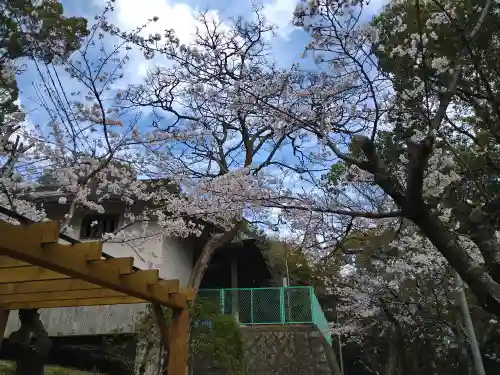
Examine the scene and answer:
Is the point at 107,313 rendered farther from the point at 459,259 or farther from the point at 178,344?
the point at 459,259

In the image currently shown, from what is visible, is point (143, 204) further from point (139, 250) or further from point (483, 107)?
point (483, 107)

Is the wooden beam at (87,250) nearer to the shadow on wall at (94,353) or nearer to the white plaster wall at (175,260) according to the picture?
the shadow on wall at (94,353)

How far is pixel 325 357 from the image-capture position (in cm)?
1167

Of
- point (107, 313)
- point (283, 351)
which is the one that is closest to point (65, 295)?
point (107, 313)

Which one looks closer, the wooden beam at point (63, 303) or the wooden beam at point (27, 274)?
the wooden beam at point (27, 274)

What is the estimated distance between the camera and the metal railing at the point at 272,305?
11.2 m

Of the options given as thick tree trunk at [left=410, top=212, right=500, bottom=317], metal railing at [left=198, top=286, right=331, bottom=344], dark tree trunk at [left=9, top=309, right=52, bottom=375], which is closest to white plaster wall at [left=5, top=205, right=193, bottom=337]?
metal railing at [left=198, top=286, right=331, bottom=344]

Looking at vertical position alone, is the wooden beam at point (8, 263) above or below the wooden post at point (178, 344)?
above

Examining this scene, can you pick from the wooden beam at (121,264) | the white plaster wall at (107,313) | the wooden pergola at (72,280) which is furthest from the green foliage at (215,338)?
the wooden beam at (121,264)

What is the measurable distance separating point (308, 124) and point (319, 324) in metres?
8.07

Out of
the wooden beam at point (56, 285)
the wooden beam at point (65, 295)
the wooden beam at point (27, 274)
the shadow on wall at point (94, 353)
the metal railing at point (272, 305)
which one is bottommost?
the shadow on wall at point (94, 353)

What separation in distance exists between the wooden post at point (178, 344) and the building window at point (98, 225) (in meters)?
6.43

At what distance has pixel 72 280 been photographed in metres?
4.49

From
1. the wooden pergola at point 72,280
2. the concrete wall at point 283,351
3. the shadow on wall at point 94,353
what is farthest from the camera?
the concrete wall at point 283,351
